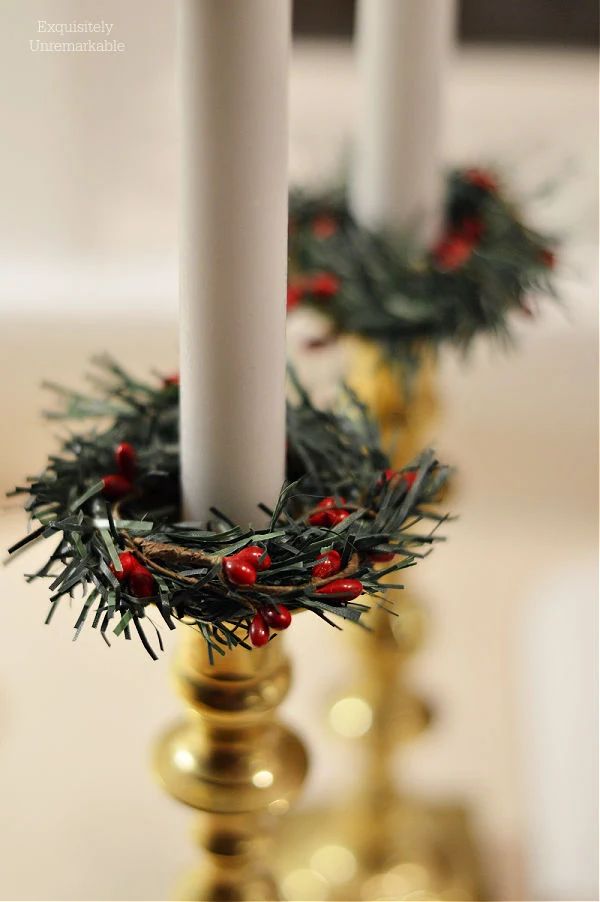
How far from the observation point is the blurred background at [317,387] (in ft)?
1.74

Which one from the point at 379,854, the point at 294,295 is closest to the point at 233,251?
the point at 294,295

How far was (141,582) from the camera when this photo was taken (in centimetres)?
31

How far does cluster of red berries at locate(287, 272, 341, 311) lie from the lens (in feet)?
1.80

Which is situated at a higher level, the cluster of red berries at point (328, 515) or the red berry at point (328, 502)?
the red berry at point (328, 502)

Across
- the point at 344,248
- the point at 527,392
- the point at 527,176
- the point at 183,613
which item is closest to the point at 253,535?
the point at 183,613

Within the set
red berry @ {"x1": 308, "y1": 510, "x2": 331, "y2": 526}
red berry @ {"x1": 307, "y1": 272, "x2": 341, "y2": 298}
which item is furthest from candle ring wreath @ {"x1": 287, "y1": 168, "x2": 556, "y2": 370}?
red berry @ {"x1": 308, "y1": 510, "x2": 331, "y2": 526}

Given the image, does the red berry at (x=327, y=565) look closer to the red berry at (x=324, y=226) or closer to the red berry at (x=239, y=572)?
the red berry at (x=239, y=572)

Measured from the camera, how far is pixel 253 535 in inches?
12.6

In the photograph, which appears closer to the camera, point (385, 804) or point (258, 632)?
point (258, 632)

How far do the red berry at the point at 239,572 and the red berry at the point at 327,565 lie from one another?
2 cm

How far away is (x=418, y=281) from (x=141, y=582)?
0.30 m

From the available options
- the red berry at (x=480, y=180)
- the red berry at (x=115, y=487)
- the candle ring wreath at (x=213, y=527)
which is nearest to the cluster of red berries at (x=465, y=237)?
the red berry at (x=480, y=180)

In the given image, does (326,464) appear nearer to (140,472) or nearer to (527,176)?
(140,472)

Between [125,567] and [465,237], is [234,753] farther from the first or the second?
[465,237]
